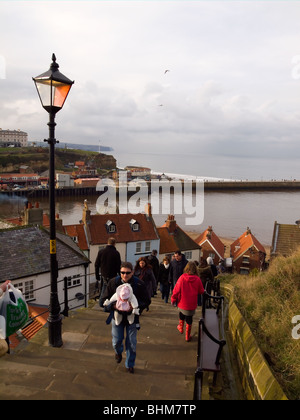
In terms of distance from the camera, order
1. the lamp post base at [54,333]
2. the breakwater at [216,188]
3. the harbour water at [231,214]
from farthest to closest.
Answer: the breakwater at [216,188] → the harbour water at [231,214] → the lamp post base at [54,333]

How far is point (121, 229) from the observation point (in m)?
29.5

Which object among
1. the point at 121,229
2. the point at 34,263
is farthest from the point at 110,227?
the point at 34,263

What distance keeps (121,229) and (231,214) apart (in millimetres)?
43086

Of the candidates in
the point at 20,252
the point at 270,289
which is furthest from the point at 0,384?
the point at 20,252

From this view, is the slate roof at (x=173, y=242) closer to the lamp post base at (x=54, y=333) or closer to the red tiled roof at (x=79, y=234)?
the red tiled roof at (x=79, y=234)

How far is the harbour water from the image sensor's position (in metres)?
52.8

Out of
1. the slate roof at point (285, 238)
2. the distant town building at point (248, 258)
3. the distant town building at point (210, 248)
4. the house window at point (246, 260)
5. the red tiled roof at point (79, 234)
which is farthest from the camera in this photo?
the distant town building at point (210, 248)

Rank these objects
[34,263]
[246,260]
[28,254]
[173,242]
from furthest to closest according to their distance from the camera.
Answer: [246,260], [173,242], [28,254], [34,263]

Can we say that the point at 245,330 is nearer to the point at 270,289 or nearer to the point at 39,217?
the point at 270,289

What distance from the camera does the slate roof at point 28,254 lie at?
52.4 feet

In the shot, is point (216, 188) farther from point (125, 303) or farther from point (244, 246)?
point (125, 303)

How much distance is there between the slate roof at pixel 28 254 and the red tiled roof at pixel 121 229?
9.01 meters

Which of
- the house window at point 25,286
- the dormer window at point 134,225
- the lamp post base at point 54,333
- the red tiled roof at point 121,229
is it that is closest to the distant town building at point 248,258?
the red tiled roof at point 121,229
